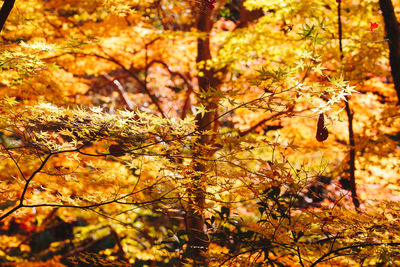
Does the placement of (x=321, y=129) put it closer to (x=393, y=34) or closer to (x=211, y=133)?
(x=211, y=133)

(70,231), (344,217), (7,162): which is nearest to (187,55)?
(7,162)

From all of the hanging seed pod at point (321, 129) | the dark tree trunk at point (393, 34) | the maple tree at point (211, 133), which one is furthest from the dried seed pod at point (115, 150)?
the dark tree trunk at point (393, 34)

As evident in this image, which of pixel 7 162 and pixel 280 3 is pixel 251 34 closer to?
pixel 280 3

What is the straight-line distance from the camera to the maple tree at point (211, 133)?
2.24m

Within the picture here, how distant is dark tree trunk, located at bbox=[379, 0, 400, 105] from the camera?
3.48 metres

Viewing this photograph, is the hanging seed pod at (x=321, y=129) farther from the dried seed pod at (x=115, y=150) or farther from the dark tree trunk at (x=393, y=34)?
the dark tree trunk at (x=393, y=34)

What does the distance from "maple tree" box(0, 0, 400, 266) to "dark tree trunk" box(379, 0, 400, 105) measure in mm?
14

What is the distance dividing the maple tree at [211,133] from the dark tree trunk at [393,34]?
0.01 m

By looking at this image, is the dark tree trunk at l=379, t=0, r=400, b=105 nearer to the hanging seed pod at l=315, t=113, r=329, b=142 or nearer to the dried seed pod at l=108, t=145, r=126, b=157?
the hanging seed pod at l=315, t=113, r=329, b=142

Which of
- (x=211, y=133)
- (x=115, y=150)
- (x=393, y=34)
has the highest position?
(x=393, y=34)

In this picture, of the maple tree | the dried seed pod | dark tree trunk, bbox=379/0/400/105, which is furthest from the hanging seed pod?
dark tree trunk, bbox=379/0/400/105

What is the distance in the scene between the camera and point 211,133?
222 cm

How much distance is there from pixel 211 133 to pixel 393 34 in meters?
2.72

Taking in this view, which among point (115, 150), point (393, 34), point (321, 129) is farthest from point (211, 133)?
point (393, 34)
